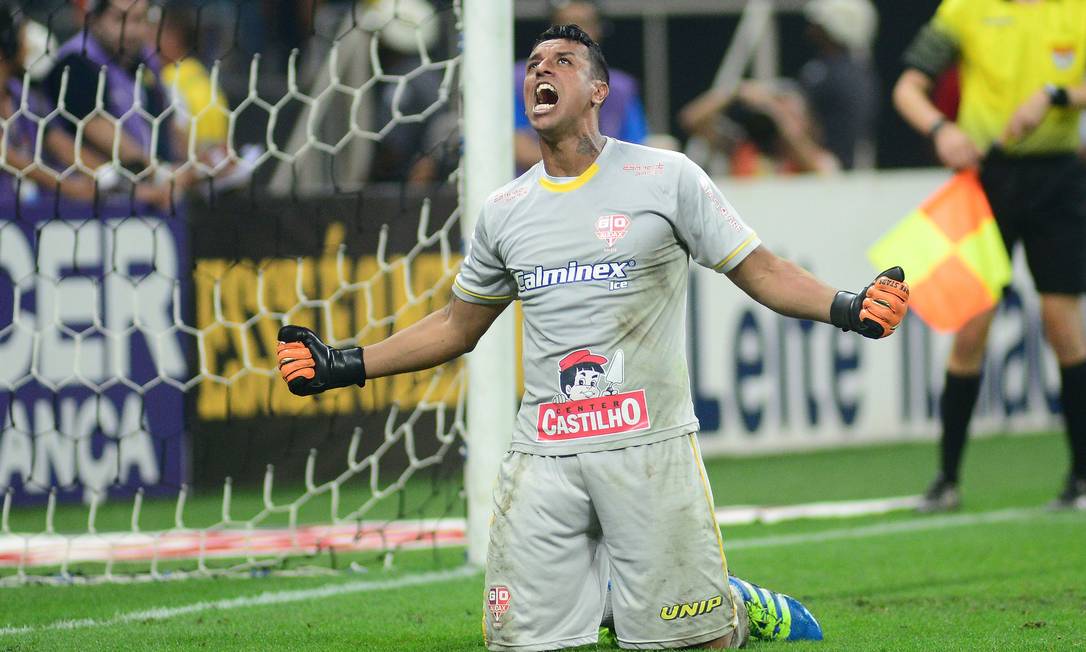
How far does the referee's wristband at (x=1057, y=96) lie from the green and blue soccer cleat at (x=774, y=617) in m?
3.06

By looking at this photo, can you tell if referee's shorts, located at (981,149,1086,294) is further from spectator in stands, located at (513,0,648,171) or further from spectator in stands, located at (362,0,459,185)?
spectator in stands, located at (362,0,459,185)

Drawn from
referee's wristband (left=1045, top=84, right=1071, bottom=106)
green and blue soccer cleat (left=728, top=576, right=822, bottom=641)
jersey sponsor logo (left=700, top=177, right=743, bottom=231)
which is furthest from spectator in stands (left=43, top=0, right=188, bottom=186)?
referee's wristband (left=1045, top=84, right=1071, bottom=106)

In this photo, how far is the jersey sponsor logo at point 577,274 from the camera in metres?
4.29

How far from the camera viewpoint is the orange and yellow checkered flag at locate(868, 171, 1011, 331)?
19.8 ft

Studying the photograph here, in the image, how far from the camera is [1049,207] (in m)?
A: 6.91

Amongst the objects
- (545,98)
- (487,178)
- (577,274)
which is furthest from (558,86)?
(487,178)

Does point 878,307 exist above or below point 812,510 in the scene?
above

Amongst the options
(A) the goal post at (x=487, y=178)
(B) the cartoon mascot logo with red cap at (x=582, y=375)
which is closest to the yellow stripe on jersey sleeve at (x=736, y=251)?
(B) the cartoon mascot logo with red cap at (x=582, y=375)

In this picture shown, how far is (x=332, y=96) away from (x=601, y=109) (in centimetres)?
153

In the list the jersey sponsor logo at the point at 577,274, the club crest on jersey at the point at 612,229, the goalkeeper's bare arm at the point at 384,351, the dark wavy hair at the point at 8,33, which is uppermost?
the dark wavy hair at the point at 8,33

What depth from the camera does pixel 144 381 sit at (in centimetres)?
780

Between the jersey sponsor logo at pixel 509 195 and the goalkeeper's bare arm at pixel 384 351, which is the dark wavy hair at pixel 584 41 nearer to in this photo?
the jersey sponsor logo at pixel 509 195

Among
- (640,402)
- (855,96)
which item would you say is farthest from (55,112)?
(855,96)

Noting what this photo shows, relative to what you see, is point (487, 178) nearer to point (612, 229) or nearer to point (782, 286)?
point (612, 229)
